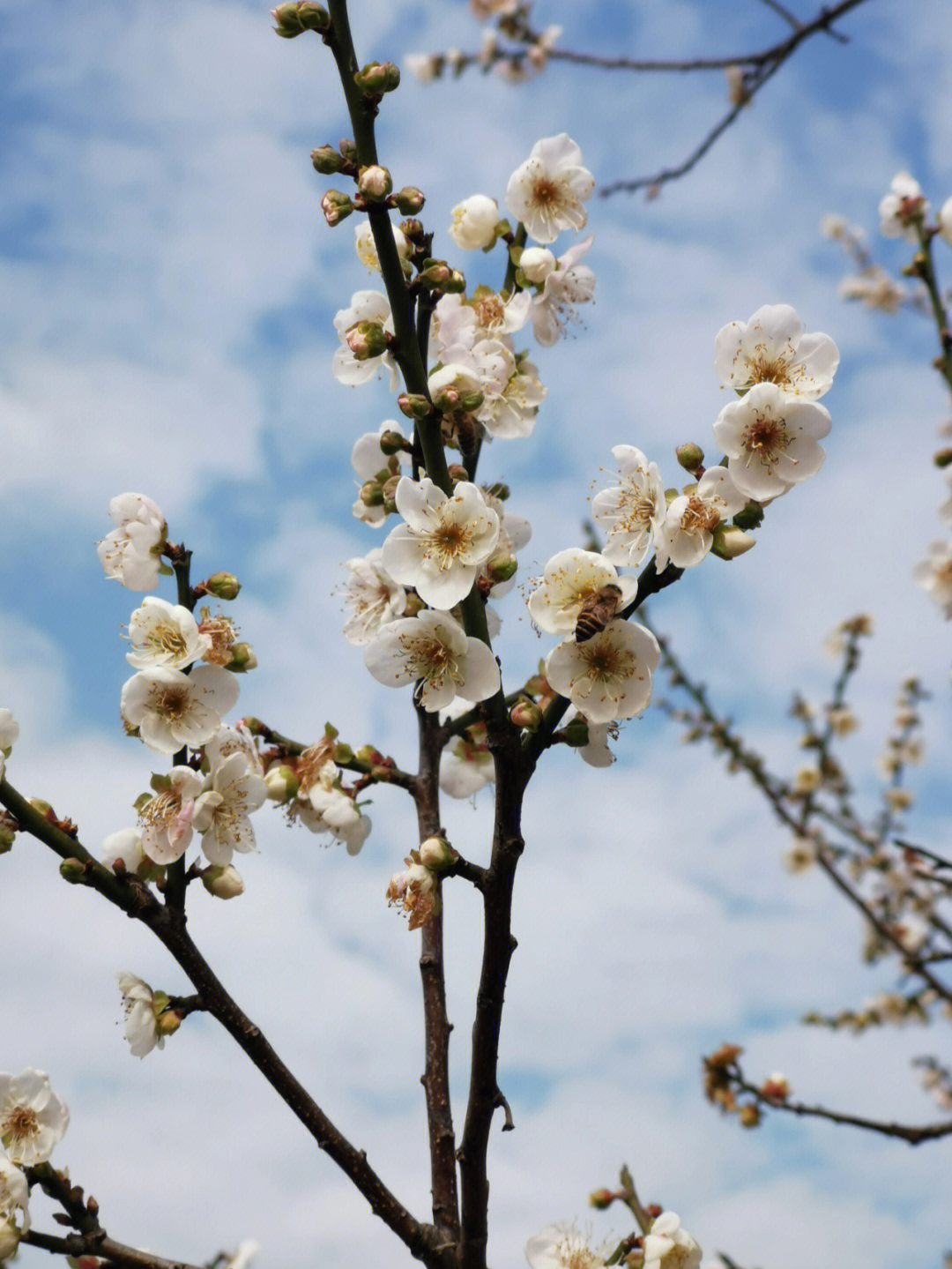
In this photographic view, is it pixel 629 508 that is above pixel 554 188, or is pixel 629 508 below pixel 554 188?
below

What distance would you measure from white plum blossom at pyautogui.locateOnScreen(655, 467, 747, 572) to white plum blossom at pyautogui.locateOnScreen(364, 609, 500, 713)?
324mm

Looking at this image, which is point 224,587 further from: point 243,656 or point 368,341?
point 368,341

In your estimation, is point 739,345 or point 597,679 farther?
point 739,345

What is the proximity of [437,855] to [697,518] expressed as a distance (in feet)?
2.25

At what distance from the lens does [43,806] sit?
2.06 m

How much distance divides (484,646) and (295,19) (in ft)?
3.60

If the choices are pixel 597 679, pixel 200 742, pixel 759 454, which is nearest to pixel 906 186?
pixel 759 454

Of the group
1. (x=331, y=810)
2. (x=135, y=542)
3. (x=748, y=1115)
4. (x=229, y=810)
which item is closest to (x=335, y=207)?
(x=135, y=542)

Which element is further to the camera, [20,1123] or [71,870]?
[20,1123]

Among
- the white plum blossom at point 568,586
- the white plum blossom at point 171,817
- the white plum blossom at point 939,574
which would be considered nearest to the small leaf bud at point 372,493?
the white plum blossom at point 568,586

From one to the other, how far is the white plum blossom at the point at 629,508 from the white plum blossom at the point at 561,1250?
1.45 meters

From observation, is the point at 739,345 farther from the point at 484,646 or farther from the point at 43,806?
the point at 43,806

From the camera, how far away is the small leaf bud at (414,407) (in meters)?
1.99

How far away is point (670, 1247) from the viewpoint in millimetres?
2311
